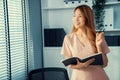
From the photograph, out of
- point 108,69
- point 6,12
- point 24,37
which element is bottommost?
point 108,69

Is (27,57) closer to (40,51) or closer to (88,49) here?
(40,51)

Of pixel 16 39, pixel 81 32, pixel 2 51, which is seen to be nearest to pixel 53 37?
pixel 16 39

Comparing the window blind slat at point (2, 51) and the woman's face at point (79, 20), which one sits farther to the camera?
the window blind slat at point (2, 51)

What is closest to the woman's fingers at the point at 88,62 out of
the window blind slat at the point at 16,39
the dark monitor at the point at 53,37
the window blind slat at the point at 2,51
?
the window blind slat at the point at 2,51

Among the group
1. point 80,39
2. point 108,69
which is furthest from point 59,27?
point 80,39

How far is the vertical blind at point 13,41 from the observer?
99.0 inches

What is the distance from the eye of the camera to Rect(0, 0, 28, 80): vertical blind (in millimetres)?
2514

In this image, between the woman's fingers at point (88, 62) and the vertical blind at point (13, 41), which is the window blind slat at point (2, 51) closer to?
the vertical blind at point (13, 41)

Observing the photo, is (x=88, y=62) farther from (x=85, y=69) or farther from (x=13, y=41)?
(x=13, y=41)

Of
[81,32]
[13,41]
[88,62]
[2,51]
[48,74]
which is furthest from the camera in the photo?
[13,41]

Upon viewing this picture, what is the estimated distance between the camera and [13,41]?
2715 millimetres

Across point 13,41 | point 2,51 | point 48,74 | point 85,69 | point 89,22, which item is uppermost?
point 89,22

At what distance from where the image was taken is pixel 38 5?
3.34 metres

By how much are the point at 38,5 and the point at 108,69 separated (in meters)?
1.39
